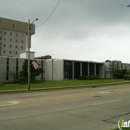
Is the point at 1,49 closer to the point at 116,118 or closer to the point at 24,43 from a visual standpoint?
the point at 24,43

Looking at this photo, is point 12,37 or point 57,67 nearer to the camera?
point 57,67

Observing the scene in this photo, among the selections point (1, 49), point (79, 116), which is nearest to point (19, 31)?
point (1, 49)

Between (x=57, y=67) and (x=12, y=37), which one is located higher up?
(x=12, y=37)

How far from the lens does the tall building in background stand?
101 meters

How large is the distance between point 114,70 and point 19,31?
6051 cm

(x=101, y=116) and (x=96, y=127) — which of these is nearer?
(x=96, y=127)

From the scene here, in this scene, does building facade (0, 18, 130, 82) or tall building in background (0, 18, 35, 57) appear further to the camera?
tall building in background (0, 18, 35, 57)

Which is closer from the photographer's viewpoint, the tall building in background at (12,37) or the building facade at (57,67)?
the building facade at (57,67)

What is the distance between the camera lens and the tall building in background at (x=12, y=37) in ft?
330

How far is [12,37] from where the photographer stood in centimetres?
10494

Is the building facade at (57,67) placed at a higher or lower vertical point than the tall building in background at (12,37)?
lower

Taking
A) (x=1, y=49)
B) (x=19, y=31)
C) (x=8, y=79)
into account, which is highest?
(x=19, y=31)

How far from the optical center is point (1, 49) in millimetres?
99562

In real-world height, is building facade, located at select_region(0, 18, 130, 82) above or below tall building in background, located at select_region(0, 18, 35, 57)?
below
